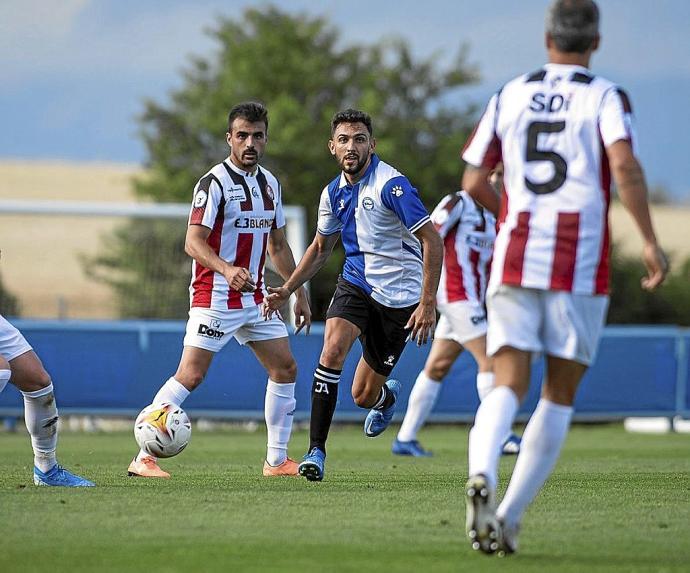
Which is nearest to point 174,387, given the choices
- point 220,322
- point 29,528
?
point 220,322

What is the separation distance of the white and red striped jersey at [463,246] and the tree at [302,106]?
31.0 meters

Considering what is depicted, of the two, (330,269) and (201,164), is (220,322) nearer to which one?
(330,269)

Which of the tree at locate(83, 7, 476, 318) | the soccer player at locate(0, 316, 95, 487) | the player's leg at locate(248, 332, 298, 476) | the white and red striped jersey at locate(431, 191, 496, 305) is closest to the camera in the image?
the soccer player at locate(0, 316, 95, 487)

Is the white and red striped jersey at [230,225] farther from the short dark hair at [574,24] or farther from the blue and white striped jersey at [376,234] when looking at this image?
the short dark hair at [574,24]

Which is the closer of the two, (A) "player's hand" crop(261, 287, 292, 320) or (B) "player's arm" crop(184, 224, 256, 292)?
(B) "player's arm" crop(184, 224, 256, 292)

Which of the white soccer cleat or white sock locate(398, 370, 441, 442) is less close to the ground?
the white soccer cleat

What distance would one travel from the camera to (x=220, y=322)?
908 centimetres

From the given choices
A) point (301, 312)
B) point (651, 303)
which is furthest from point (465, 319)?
point (651, 303)

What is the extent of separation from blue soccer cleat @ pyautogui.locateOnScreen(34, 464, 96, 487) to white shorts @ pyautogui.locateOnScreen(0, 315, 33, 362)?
82 cm

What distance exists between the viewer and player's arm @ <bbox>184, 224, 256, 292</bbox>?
27.7ft

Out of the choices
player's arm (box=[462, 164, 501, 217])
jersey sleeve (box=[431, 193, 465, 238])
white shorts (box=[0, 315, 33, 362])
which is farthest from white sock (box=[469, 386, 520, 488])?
jersey sleeve (box=[431, 193, 465, 238])

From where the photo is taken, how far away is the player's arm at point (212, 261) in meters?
8.44

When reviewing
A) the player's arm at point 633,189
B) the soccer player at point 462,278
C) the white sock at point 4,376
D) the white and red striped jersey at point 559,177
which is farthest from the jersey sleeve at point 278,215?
the player's arm at point 633,189

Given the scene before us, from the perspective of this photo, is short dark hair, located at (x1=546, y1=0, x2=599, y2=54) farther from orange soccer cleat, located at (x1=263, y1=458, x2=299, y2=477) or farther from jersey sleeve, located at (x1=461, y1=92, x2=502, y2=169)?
orange soccer cleat, located at (x1=263, y1=458, x2=299, y2=477)
